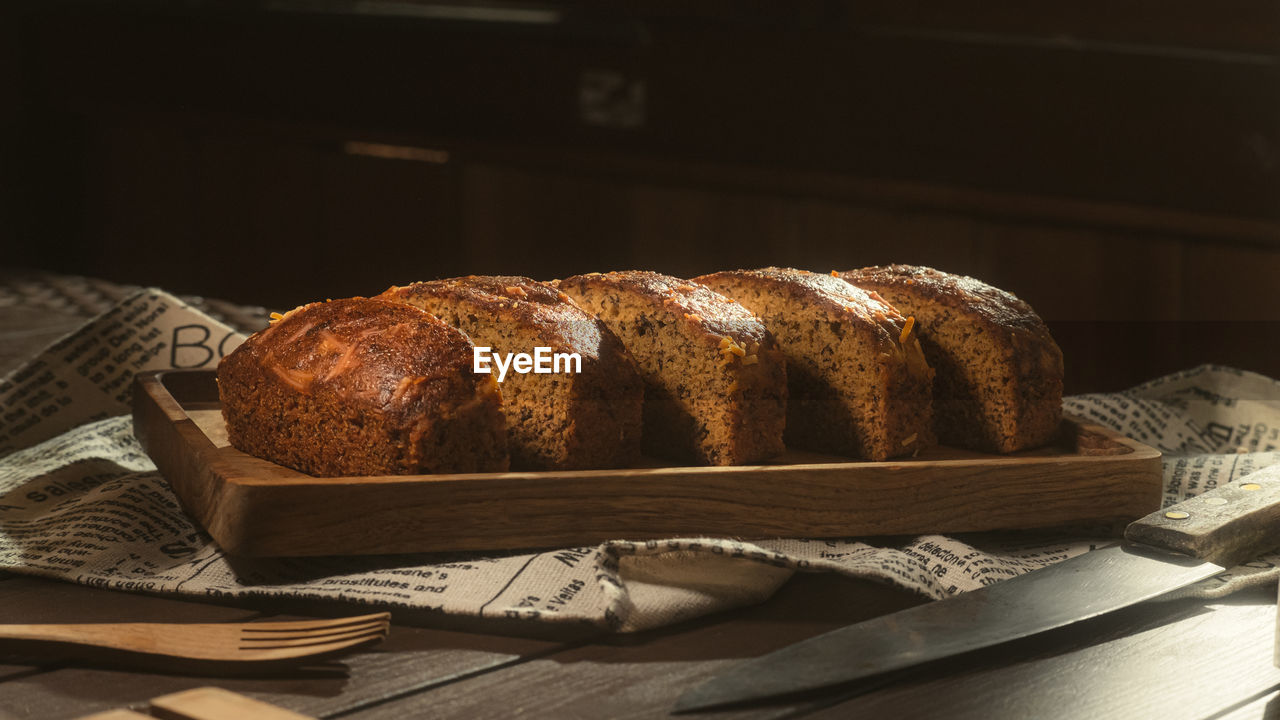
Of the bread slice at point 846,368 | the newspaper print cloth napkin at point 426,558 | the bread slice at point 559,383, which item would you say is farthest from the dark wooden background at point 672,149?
the bread slice at point 559,383

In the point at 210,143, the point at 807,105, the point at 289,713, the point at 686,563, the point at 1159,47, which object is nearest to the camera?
the point at 289,713

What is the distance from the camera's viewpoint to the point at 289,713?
95 cm

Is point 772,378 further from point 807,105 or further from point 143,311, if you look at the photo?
point 807,105

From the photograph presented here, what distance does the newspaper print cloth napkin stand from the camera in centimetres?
124

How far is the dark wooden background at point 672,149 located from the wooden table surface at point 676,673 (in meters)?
2.10

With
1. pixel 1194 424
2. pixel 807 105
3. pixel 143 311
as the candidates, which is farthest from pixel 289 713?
pixel 807 105

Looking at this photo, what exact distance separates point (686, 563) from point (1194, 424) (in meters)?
1.25

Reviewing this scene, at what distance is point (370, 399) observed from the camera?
1.44 metres

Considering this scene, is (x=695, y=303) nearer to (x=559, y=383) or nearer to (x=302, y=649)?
(x=559, y=383)

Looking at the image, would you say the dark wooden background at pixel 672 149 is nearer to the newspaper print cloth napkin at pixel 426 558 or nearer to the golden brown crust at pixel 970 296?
the newspaper print cloth napkin at pixel 426 558

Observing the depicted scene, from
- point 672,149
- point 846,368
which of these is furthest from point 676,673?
point 672,149
